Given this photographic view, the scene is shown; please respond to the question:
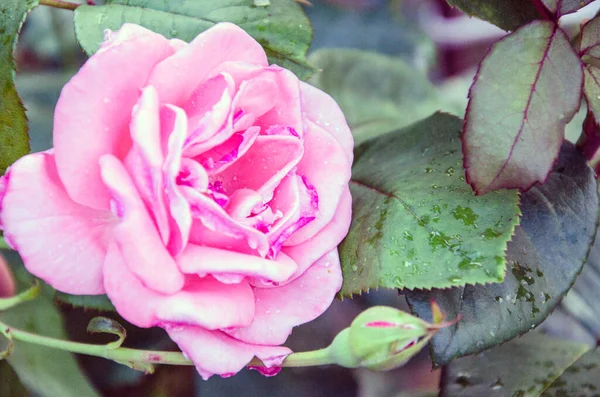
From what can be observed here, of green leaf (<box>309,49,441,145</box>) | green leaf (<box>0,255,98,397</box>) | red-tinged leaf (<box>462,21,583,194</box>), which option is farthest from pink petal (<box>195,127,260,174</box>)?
green leaf (<box>309,49,441,145</box>)

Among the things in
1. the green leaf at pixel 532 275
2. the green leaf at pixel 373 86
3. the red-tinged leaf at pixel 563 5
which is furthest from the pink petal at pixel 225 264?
the green leaf at pixel 373 86

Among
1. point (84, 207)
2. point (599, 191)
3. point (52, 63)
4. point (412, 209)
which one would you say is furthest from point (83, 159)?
point (52, 63)

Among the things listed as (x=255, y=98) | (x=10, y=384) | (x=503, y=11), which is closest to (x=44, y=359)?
(x=10, y=384)

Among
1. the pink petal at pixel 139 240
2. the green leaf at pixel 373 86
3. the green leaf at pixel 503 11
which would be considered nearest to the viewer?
the pink petal at pixel 139 240

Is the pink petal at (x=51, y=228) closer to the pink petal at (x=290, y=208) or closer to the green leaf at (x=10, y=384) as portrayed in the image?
the pink petal at (x=290, y=208)

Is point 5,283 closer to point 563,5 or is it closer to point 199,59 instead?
point 199,59
